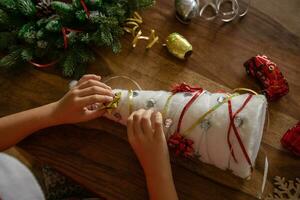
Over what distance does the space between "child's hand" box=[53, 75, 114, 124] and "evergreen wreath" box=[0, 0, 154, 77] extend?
9 centimetres

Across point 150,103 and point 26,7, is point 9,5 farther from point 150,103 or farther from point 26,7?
point 150,103

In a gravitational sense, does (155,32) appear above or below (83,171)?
above

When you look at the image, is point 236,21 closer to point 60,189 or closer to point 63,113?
point 63,113

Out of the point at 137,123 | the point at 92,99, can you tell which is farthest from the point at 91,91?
the point at 137,123

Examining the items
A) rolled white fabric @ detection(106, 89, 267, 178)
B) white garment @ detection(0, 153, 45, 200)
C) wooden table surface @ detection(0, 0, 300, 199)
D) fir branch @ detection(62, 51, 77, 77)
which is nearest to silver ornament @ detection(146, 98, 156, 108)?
rolled white fabric @ detection(106, 89, 267, 178)

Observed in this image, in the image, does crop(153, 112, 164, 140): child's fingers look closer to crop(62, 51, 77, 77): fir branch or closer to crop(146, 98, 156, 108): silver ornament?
crop(146, 98, 156, 108): silver ornament

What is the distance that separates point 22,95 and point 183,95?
1.30 ft

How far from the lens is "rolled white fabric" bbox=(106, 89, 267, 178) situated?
28.1 inches

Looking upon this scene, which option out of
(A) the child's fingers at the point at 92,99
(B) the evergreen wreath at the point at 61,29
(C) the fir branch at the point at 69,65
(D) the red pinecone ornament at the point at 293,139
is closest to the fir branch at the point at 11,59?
(B) the evergreen wreath at the point at 61,29

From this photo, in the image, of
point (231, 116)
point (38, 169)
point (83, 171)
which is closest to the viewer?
point (231, 116)

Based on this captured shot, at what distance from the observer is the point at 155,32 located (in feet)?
3.09

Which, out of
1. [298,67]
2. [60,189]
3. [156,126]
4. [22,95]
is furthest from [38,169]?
[298,67]

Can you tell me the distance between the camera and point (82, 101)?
2.57 feet

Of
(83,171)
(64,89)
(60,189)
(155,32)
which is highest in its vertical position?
(155,32)
